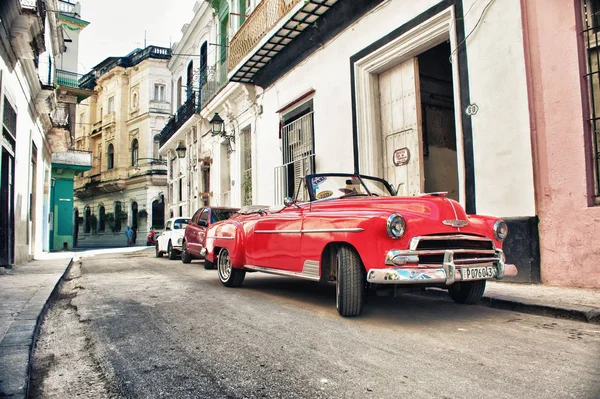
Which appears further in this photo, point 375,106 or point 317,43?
point 317,43

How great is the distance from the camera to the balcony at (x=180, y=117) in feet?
67.6

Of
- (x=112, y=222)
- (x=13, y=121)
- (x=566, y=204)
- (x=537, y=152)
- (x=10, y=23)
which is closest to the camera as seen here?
(x=566, y=204)

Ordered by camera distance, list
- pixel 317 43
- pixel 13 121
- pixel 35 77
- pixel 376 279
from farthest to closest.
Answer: pixel 35 77 < pixel 317 43 < pixel 13 121 < pixel 376 279

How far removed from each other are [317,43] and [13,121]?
7.82 meters

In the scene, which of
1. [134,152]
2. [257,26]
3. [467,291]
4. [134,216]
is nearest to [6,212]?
[257,26]

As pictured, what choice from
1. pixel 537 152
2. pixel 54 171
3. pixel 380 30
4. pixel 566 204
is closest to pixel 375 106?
pixel 380 30

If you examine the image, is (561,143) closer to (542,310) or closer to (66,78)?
(542,310)

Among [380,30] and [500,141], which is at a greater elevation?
[380,30]

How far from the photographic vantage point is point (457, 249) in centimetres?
404

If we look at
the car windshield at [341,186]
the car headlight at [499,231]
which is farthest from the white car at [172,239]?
the car headlight at [499,231]

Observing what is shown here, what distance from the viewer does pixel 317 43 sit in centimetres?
1129

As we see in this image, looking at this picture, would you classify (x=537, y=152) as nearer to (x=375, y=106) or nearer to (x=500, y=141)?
(x=500, y=141)

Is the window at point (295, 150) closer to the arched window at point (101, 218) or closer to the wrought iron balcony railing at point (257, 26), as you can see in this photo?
the wrought iron balcony railing at point (257, 26)

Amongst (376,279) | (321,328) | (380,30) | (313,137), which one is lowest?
(321,328)
